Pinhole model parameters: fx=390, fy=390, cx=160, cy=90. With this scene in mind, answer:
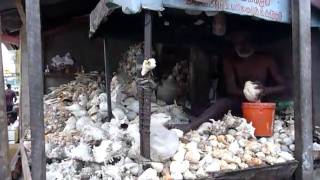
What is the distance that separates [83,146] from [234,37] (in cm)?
265

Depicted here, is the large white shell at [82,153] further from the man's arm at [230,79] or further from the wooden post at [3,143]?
the man's arm at [230,79]

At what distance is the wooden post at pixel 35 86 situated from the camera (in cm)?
277

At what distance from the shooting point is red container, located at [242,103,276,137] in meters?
A: 4.02

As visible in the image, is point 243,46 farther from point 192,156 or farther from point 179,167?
point 179,167

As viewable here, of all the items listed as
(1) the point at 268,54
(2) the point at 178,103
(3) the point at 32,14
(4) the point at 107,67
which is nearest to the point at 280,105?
(1) the point at 268,54

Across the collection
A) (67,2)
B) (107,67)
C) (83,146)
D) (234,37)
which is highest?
(67,2)

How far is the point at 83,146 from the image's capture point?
3.46 meters

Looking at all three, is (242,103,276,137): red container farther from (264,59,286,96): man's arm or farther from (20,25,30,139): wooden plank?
(20,25,30,139): wooden plank

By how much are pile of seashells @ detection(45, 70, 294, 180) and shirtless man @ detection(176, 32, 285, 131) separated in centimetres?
40

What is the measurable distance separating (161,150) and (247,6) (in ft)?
5.08

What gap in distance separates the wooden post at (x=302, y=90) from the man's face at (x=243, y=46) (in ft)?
4.25

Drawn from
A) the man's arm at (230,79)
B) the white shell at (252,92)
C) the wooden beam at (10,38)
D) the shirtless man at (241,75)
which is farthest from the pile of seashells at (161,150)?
the wooden beam at (10,38)

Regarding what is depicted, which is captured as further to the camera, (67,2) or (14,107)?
(14,107)

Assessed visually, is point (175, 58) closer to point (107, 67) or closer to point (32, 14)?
point (107, 67)
